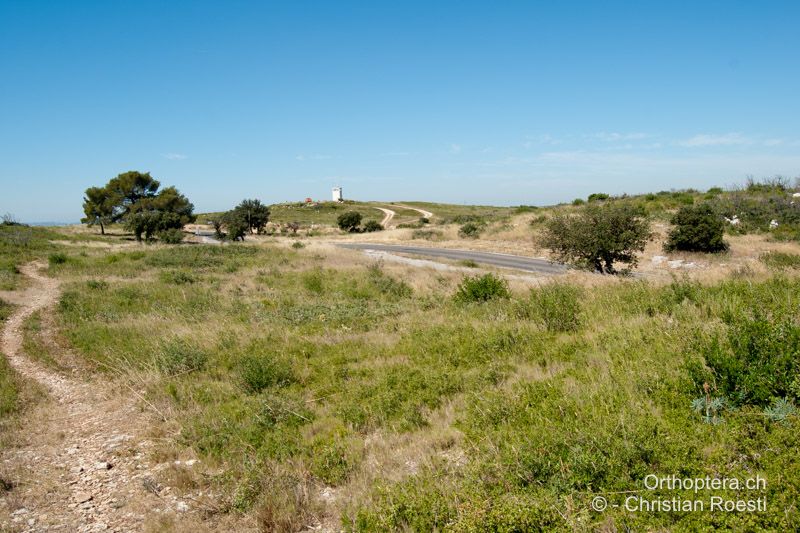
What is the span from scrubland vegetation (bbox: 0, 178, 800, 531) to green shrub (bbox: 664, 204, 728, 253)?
21.2 meters

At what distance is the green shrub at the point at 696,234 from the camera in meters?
28.5

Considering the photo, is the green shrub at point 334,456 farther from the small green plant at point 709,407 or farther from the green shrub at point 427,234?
the green shrub at point 427,234

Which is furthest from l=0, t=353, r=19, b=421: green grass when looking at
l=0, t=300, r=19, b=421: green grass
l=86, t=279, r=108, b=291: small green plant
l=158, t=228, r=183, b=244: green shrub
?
l=158, t=228, r=183, b=244: green shrub

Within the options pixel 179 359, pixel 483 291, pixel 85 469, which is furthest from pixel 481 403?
pixel 483 291

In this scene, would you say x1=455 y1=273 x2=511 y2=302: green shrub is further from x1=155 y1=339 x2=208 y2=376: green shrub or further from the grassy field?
x1=155 y1=339 x2=208 y2=376: green shrub

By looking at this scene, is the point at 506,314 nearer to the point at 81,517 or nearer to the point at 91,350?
the point at 81,517

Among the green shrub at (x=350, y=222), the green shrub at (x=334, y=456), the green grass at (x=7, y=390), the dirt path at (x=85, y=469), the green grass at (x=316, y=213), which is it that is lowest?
the dirt path at (x=85, y=469)

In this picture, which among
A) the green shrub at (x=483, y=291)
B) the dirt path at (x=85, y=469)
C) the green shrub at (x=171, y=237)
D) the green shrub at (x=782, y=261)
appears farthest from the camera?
the green shrub at (x=171, y=237)

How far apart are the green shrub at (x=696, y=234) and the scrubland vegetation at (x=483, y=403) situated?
2123 centimetres

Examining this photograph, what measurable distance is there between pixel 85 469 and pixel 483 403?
5.44 m

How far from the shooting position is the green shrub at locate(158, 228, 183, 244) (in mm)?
52691

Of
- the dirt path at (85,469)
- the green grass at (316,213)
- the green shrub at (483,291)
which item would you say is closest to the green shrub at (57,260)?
the dirt path at (85,469)

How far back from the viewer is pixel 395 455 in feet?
16.6

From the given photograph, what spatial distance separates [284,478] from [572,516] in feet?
9.91
